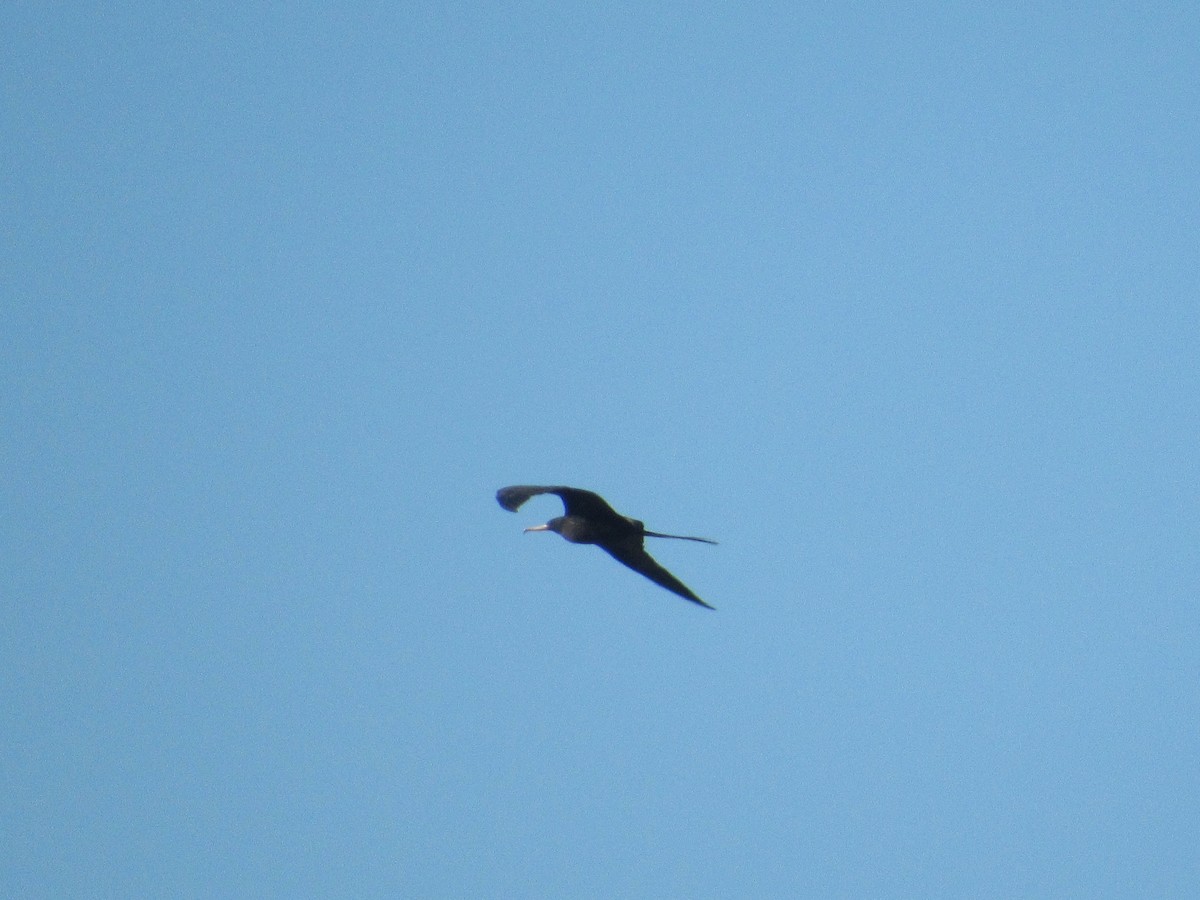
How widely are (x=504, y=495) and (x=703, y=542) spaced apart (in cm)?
152

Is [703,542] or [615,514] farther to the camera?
[615,514]

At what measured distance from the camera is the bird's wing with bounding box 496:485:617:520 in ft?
40.1

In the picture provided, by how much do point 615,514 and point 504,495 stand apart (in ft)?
3.42

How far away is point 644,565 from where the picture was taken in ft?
43.7

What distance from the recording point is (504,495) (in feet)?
40.3

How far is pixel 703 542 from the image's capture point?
11727mm

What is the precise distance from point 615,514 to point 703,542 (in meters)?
1.36

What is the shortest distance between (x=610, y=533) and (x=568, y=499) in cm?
42

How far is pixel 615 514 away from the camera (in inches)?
510

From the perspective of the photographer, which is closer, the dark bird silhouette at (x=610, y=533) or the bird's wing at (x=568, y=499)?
the bird's wing at (x=568, y=499)

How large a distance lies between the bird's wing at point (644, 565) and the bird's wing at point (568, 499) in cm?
34

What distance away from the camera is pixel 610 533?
1319 centimetres

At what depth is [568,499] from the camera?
515 inches

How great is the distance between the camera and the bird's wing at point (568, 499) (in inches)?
482
